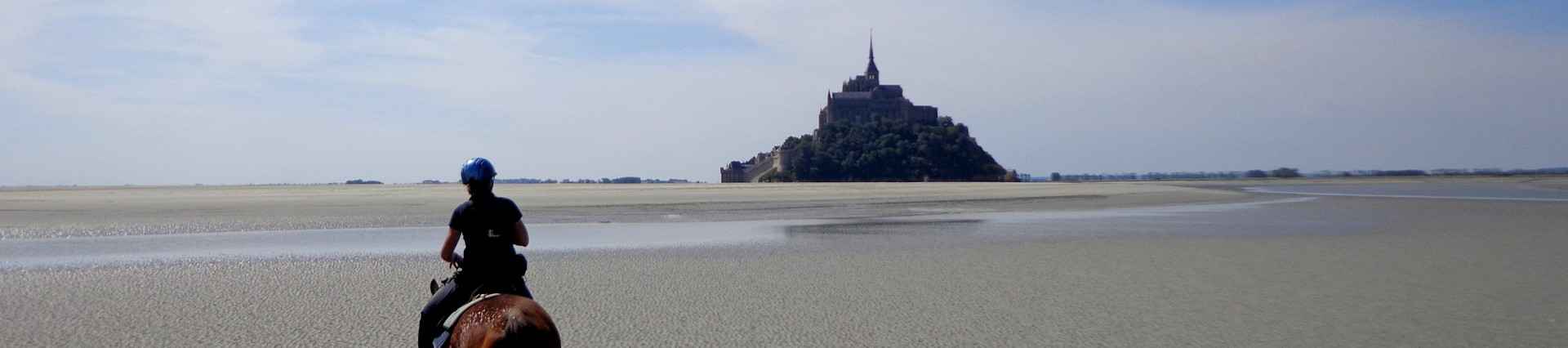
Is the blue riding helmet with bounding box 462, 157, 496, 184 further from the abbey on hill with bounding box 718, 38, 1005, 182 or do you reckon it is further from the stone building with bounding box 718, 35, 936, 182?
the stone building with bounding box 718, 35, 936, 182

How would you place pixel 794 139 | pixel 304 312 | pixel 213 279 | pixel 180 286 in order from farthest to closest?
1. pixel 794 139
2. pixel 213 279
3. pixel 180 286
4. pixel 304 312

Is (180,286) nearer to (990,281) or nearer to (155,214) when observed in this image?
(990,281)

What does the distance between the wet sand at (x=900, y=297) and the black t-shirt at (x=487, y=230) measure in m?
2.56

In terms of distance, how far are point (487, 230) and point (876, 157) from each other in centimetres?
11498

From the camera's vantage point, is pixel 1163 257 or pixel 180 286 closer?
pixel 180 286

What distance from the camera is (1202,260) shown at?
13.0 metres

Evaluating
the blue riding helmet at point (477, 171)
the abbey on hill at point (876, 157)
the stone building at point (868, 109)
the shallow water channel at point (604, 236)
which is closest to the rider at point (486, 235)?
the blue riding helmet at point (477, 171)

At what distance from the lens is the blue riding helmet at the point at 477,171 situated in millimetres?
4840

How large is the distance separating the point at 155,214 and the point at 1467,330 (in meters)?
29.0

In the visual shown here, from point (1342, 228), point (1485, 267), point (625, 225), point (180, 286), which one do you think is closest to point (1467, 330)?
point (1485, 267)

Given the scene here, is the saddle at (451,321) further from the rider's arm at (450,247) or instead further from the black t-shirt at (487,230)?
the rider's arm at (450,247)

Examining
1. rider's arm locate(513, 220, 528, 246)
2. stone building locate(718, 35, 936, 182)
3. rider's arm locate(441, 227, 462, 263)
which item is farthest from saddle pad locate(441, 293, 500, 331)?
stone building locate(718, 35, 936, 182)

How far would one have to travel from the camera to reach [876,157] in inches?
4692

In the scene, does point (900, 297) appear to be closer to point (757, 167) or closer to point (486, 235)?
point (486, 235)
